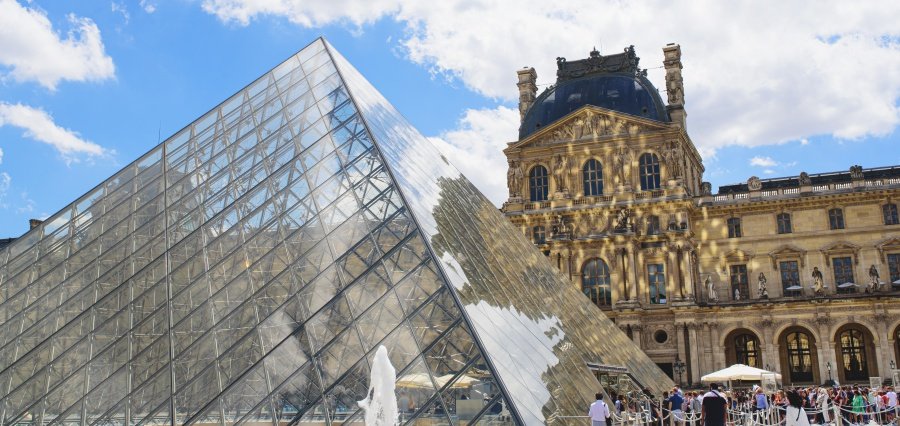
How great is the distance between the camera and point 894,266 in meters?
42.5

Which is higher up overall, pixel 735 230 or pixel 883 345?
pixel 735 230

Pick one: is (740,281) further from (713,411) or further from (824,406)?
(713,411)

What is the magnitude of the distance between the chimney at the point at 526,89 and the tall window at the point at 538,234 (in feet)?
31.2

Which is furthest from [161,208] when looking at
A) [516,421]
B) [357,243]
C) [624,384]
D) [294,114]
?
[624,384]

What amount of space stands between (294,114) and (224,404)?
866 cm

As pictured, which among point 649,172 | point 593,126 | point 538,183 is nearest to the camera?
point 649,172

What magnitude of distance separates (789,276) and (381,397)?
132 ft

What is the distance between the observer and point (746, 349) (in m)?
44.6

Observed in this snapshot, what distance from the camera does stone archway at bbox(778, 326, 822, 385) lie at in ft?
141

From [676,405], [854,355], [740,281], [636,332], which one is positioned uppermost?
[740,281]

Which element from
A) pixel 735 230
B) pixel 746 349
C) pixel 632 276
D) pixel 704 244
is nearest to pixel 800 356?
pixel 746 349

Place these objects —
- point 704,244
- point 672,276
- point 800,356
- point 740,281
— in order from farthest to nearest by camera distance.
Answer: point 704,244, point 740,281, point 672,276, point 800,356

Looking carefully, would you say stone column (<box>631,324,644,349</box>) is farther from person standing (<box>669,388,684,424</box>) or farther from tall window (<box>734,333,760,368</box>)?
person standing (<box>669,388,684,424</box>)

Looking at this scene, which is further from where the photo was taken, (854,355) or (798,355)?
(798,355)
